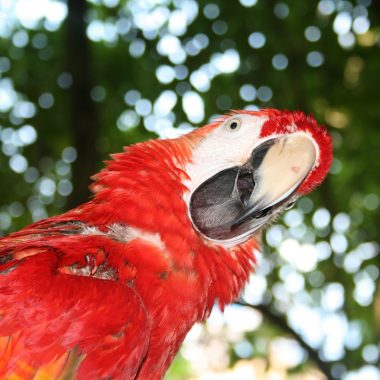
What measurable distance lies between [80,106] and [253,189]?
5.92 ft

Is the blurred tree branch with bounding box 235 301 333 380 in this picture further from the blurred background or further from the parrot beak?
the parrot beak

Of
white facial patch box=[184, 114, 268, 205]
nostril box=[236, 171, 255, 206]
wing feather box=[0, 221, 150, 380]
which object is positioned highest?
white facial patch box=[184, 114, 268, 205]

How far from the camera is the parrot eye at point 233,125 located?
1573 millimetres

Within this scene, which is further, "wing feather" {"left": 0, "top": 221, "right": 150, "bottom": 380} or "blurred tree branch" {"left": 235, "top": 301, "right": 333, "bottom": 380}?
"blurred tree branch" {"left": 235, "top": 301, "right": 333, "bottom": 380}

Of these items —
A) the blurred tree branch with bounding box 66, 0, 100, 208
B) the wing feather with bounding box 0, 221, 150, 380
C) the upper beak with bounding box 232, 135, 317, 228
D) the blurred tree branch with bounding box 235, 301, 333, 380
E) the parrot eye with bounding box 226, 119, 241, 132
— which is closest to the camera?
the wing feather with bounding box 0, 221, 150, 380

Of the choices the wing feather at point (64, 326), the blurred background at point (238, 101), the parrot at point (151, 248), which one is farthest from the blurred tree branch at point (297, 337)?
the wing feather at point (64, 326)

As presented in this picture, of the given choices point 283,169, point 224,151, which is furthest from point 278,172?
point 224,151

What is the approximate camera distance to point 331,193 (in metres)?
3.94

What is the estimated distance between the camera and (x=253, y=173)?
1477 mm

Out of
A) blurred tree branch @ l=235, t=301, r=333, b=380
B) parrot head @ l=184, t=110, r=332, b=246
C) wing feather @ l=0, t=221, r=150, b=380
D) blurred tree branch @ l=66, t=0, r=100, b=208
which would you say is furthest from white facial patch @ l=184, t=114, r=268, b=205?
blurred tree branch @ l=235, t=301, r=333, b=380

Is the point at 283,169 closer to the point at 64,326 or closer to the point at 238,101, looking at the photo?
the point at 64,326

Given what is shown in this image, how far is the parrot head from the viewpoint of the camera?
1437mm

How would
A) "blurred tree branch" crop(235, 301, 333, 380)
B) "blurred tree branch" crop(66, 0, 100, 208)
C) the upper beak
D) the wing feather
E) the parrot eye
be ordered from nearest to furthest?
the wing feather, the upper beak, the parrot eye, "blurred tree branch" crop(66, 0, 100, 208), "blurred tree branch" crop(235, 301, 333, 380)

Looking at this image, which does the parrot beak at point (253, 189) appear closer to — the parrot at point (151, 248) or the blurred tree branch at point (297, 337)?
the parrot at point (151, 248)
